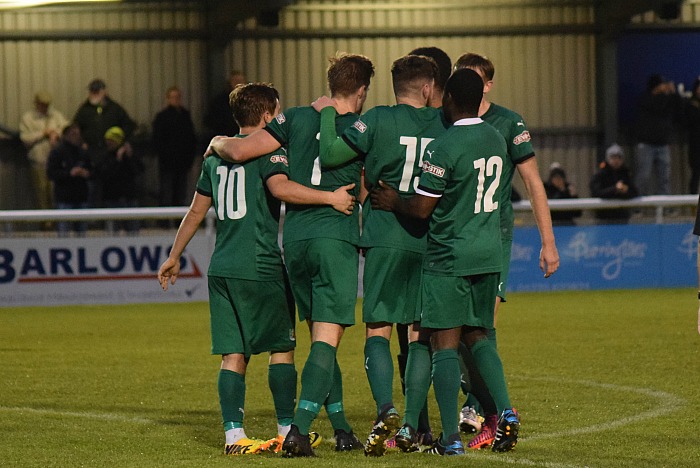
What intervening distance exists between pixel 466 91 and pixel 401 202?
1.96ft

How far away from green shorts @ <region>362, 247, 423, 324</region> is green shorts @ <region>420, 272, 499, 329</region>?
0.12m

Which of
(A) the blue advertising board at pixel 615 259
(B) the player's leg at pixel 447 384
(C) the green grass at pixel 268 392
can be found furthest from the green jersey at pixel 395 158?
(A) the blue advertising board at pixel 615 259

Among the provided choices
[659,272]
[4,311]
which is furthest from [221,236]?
[659,272]

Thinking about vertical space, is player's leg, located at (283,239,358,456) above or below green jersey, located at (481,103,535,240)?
below

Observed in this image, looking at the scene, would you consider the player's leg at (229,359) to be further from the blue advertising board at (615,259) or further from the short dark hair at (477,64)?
the blue advertising board at (615,259)

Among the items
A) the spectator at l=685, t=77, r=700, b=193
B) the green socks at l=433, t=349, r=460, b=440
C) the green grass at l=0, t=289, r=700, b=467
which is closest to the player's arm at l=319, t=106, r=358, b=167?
the green socks at l=433, t=349, r=460, b=440

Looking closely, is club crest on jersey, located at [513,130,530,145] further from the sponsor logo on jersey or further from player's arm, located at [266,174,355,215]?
the sponsor logo on jersey

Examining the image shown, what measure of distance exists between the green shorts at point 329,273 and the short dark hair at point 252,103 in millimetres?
667

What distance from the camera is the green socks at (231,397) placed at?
6.75 m

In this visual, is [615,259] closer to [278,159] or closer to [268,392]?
[268,392]

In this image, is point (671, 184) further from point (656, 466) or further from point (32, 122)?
point (656, 466)

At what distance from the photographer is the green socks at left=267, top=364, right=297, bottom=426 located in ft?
22.5

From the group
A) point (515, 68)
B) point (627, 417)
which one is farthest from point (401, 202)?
point (515, 68)

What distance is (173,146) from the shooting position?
20906 millimetres
